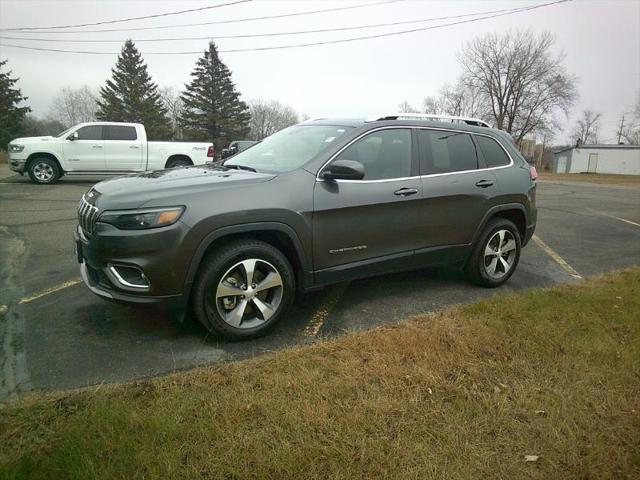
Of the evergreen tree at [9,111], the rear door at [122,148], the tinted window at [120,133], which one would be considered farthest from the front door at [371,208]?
the evergreen tree at [9,111]

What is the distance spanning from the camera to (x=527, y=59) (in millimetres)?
51219

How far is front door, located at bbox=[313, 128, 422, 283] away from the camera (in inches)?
136

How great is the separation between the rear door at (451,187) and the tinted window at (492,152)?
5.3 inches

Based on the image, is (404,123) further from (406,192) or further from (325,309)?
(325,309)

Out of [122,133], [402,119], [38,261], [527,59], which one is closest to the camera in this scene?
[402,119]

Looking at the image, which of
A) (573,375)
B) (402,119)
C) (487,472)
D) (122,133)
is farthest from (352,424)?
(122,133)

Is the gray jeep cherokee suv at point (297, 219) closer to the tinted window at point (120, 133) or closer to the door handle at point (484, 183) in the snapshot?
the door handle at point (484, 183)

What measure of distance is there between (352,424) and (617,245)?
6859 millimetres

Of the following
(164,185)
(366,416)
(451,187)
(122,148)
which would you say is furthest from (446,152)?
(122,148)

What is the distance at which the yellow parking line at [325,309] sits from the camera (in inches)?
140

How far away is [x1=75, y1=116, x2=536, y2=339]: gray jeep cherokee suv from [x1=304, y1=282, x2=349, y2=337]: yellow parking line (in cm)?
33

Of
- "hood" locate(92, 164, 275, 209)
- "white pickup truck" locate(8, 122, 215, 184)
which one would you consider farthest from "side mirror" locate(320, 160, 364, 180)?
"white pickup truck" locate(8, 122, 215, 184)

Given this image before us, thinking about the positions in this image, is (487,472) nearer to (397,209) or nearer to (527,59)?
(397,209)

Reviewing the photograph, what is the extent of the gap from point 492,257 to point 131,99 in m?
50.3
